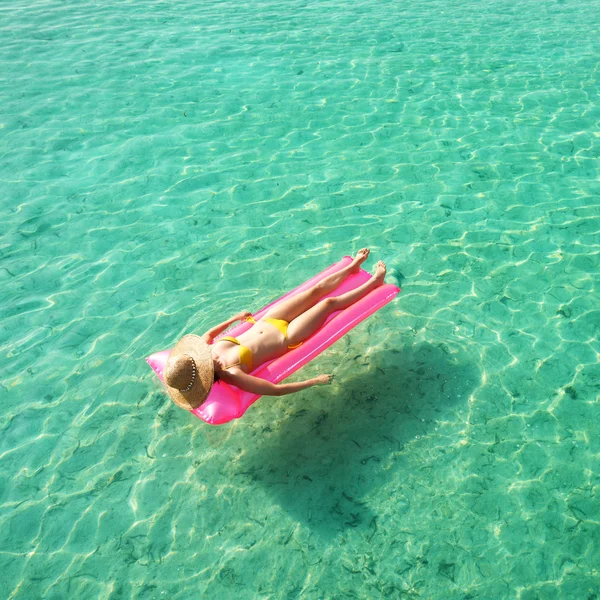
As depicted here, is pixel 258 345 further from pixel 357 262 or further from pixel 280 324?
pixel 357 262

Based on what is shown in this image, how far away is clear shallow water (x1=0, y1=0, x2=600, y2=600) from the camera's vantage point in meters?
3.31

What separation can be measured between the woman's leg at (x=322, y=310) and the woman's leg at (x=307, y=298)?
0.27 ft

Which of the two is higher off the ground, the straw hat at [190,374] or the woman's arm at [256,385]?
the straw hat at [190,374]

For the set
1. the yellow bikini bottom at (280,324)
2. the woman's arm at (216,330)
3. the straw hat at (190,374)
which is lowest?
the yellow bikini bottom at (280,324)

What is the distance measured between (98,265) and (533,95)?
586 centimetres

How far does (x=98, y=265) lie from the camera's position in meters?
5.41

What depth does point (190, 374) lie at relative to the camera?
3.39 m

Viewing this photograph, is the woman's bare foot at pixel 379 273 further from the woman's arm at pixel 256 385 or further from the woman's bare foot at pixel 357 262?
the woman's arm at pixel 256 385

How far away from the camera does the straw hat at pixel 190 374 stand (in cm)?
337

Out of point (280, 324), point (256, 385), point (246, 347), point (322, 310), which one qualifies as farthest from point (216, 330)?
point (322, 310)

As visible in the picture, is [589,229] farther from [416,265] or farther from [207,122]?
[207,122]

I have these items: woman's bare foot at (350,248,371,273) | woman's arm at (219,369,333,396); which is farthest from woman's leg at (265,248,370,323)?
woman's arm at (219,369,333,396)

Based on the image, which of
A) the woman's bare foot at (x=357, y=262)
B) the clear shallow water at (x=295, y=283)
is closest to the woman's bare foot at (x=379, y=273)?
the woman's bare foot at (x=357, y=262)

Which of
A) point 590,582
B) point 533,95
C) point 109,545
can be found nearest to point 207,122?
point 533,95
